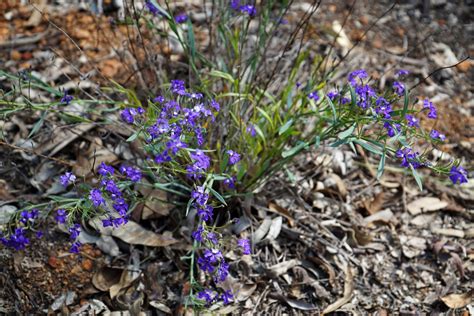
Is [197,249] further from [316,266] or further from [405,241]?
[405,241]

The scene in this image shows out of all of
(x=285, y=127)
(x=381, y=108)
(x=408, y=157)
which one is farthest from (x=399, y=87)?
(x=285, y=127)

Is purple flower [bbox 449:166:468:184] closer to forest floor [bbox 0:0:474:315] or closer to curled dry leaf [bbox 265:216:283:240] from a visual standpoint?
forest floor [bbox 0:0:474:315]

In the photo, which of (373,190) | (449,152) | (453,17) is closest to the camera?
(373,190)

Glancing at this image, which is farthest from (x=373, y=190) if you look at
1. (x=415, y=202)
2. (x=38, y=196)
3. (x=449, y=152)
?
(x=38, y=196)

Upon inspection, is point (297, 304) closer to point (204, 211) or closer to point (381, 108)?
point (204, 211)

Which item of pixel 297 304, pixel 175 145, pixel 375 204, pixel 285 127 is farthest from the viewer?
pixel 375 204

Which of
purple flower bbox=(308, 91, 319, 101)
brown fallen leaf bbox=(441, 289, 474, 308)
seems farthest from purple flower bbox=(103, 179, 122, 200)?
brown fallen leaf bbox=(441, 289, 474, 308)

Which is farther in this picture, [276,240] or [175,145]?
[276,240]
